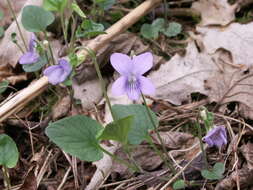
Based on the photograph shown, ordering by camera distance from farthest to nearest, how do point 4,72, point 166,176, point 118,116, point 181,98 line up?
point 4,72
point 181,98
point 166,176
point 118,116

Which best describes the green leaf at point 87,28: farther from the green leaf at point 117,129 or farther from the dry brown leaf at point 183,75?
the dry brown leaf at point 183,75

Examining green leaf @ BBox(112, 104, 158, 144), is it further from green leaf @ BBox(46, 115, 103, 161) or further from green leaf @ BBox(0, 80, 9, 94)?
green leaf @ BBox(0, 80, 9, 94)

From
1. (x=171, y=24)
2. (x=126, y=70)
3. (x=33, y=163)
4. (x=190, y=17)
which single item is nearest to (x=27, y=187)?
(x=33, y=163)

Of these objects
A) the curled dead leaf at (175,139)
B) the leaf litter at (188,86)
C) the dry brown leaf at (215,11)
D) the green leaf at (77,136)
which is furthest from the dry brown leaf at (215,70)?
the green leaf at (77,136)

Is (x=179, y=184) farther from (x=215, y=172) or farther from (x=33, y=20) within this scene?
(x=33, y=20)

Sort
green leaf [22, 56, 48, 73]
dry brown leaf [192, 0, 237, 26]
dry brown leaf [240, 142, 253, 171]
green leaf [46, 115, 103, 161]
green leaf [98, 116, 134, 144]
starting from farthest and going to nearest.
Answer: dry brown leaf [192, 0, 237, 26] → green leaf [22, 56, 48, 73] → dry brown leaf [240, 142, 253, 171] → green leaf [46, 115, 103, 161] → green leaf [98, 116, 134, 144]

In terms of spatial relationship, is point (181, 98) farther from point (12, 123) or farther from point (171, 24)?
point (12, 123)

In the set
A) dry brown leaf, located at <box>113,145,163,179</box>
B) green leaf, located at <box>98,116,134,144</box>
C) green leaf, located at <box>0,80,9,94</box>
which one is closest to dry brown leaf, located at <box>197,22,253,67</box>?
dry brown leaf, located at <box>113,145,163,179</box>
